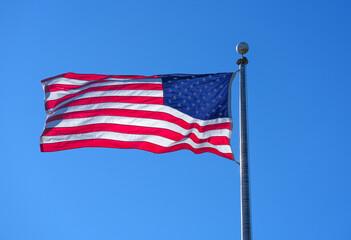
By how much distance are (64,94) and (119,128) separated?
97.2 inches

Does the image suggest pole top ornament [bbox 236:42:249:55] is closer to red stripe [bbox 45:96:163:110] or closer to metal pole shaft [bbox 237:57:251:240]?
metal pole shaft [bbox 237:57:251:240]

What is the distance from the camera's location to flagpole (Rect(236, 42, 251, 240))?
1373cm

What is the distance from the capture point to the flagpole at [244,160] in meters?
13.7

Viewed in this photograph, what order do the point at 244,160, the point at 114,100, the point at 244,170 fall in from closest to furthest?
the point at 244,170
the point at 244,160
the point at 114,100

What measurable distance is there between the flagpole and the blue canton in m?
1.74

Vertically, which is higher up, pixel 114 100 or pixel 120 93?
pixel 120 93

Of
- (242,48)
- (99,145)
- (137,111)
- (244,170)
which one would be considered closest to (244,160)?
(244,170)

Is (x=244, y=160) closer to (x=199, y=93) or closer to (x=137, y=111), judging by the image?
(x=199, y=93)

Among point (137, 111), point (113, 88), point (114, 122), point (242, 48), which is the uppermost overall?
point (242, 48)

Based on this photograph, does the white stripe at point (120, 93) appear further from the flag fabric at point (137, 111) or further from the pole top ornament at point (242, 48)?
the pole top ornament at point (242, 48)

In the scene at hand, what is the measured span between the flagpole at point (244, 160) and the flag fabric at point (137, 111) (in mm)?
1697

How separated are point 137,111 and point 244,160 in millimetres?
6026

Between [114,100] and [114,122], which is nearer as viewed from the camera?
[114,122]

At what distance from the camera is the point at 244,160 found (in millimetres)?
14789
